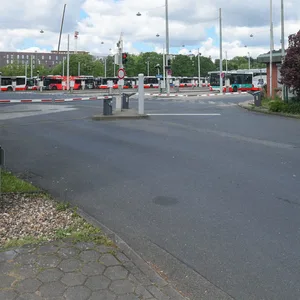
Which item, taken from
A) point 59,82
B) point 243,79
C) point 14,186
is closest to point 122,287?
point 14,186

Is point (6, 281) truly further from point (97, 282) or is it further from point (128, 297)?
point (128, 297)

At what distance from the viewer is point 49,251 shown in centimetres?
423

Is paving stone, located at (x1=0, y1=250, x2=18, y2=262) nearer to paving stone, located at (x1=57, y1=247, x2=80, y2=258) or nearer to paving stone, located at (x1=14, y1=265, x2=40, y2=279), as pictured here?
paving stone, located at (x1=14, y1=265, x2=40, y2=279)

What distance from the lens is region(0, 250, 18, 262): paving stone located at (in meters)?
4.04

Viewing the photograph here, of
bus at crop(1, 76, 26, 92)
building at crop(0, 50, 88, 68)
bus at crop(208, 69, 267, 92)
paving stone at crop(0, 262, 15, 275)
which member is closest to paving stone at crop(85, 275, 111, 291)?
paving stone at crop(0, 262, 15, 275)

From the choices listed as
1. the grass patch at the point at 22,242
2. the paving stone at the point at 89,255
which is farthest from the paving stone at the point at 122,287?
the grass patch at the point at 22,242

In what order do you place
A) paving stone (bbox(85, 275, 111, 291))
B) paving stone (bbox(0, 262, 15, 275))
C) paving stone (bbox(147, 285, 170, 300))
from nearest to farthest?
paving stone (bbox(147, 285, 170, 300)) → paving stone (bbox(85, 275, 111, 291)) → paving stone (bbox(0, 262, 15, 275))

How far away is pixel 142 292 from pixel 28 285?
0.95 meters

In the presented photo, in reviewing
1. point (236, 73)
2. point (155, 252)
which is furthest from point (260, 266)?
point (236, 73)

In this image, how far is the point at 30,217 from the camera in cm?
527

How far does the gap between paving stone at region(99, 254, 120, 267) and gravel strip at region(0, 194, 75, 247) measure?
787 millimetres

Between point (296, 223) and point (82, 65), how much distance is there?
4344 inches

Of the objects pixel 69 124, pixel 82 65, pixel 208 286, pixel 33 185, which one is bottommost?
pixel 208 286

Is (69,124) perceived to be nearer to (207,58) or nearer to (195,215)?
(195,215)
